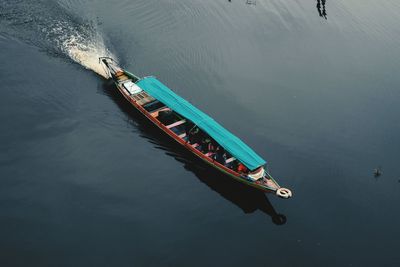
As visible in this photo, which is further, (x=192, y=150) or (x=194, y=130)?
(x=194, y=130)

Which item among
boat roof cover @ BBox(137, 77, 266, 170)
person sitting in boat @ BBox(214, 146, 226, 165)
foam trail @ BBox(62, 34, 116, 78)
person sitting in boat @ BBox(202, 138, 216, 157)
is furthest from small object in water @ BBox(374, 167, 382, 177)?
foam trail @ BBox(62, 34, 116, 78)

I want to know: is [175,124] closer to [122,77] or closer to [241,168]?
[241,168]

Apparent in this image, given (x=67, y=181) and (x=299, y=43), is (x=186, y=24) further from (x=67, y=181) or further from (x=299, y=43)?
(x=67, y=181)

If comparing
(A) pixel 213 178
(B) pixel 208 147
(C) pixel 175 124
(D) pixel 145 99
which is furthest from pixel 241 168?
(D) pixel 145 99

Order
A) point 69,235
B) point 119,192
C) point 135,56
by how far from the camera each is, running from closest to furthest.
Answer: point 69,235 → point 119,192 → point 135,56

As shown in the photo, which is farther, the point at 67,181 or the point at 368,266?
the point at 67,181

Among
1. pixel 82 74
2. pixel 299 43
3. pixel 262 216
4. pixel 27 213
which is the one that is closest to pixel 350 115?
pixel 299 43
